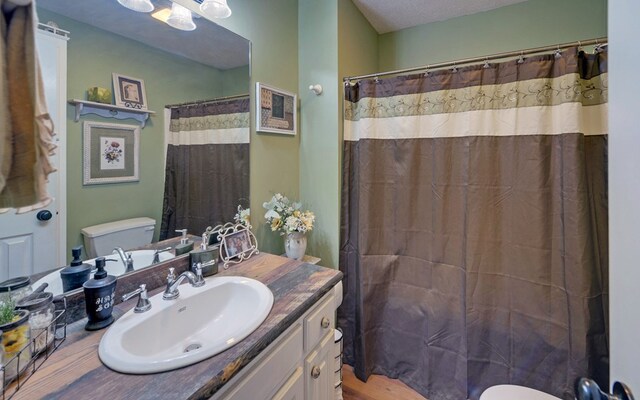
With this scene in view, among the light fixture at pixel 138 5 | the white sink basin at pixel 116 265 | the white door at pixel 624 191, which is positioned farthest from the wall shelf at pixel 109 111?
the white door at pixel 624 191

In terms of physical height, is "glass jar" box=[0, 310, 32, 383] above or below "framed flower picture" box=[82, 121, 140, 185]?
below

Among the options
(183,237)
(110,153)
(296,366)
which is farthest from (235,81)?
(296,366)

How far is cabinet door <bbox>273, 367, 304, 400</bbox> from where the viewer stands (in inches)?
36.0

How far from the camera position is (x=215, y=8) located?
1264 mm

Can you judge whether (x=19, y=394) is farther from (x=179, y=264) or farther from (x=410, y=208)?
(x=410, y=208)

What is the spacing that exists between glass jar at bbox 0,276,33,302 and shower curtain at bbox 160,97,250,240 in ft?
1.39

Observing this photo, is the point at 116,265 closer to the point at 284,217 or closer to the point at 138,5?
the point at 284,217

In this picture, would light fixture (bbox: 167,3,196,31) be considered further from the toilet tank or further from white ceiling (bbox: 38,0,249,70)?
the toilet tank

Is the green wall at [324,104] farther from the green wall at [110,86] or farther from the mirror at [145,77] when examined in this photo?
the green wall at [110,86]

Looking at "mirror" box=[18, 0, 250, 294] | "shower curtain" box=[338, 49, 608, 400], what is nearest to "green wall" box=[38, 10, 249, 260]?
"mirror" box=[18, 0, 250, 294]

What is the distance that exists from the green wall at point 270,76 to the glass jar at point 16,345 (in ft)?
3.36

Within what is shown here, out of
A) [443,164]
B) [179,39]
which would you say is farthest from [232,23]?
[443,164]

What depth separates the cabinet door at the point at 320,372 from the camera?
1077mm

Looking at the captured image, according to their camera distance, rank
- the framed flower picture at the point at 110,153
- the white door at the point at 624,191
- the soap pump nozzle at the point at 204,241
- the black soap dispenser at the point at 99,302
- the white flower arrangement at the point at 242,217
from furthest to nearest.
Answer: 1. the white flower arrangement at the point at 242,217
2. the soap pump nozzle at the point at 204,241
3. the framed flower picture at the point at 110,153
4. the black soap dispenser at the point at 99,302
5. the white door at the point at 624,191
